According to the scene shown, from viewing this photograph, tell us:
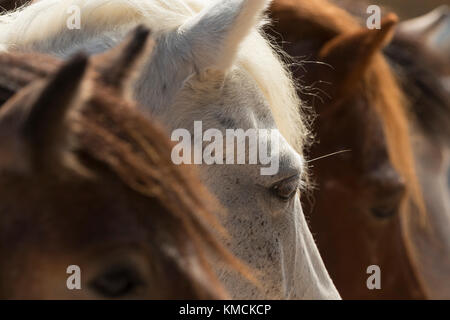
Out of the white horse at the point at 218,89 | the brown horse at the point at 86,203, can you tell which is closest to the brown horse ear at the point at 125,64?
the brown horse at the point at 86,203

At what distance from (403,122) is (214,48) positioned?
1.39m

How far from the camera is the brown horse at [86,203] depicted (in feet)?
2.43

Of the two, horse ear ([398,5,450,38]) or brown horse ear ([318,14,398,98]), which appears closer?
brown horse ear ([318,14,398,98])

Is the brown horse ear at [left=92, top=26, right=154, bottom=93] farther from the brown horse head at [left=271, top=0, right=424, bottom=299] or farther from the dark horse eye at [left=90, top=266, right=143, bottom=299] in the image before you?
the brown horse head at [left=271, top=0, right=424, bottom=299]

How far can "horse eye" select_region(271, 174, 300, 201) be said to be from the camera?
1.36 metres

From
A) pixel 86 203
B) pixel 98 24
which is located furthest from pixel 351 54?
pixel 86 203

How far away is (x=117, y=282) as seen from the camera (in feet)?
2.60

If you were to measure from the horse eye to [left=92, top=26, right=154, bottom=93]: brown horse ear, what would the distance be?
0.53 meters

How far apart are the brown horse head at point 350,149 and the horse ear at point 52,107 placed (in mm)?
1622

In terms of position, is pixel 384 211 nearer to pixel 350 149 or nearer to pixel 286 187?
pixel 350 149

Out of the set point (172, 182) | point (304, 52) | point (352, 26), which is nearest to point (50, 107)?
point (172, 182)

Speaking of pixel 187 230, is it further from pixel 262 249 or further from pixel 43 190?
pixel 262 249

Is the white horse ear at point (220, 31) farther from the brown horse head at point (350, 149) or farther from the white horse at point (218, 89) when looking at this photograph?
the brown horse head at point (350, 149)

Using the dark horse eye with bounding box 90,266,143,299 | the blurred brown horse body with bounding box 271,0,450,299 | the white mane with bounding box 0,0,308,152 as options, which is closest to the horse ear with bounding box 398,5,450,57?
the blurred brown horse body with bounding box 271,0,450,299
